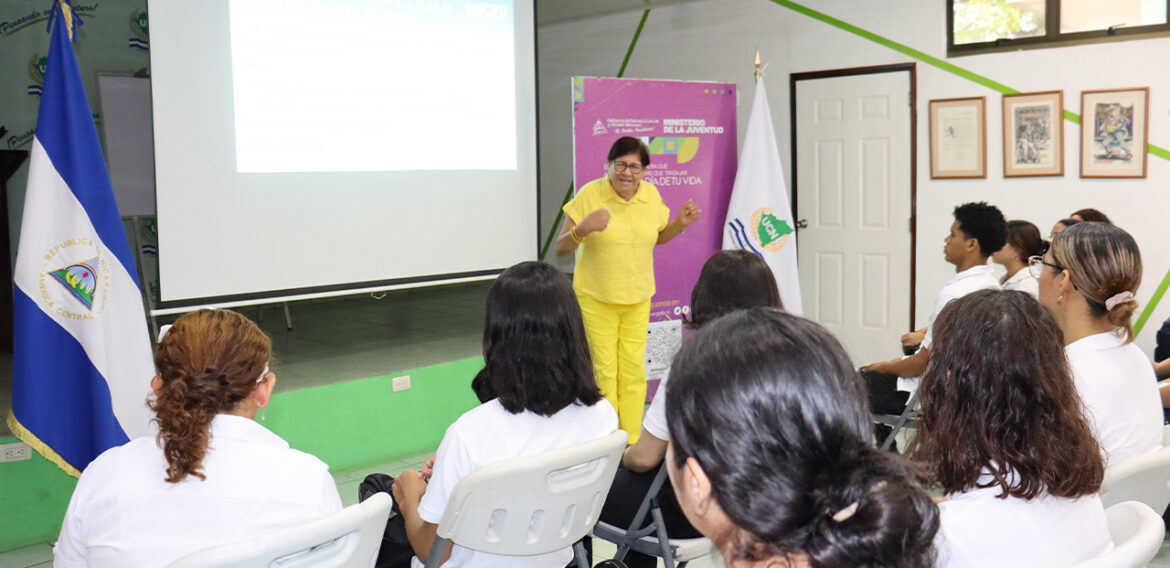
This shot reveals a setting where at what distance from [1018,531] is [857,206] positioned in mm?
4675

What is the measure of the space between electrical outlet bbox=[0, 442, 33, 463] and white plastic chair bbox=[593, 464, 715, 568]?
2.12 meters

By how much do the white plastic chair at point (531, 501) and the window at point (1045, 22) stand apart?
4.23 metres

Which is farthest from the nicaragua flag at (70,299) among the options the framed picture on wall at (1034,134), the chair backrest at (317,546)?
the framed picture on wall at (1034,134)

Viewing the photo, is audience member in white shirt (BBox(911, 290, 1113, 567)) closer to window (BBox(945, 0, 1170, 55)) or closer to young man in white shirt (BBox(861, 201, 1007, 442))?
young man in white shirt (BBox(861, 201, 1007, 442))

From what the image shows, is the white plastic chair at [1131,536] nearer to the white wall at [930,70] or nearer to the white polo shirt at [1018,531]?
the white polo shirt at [1018,531]

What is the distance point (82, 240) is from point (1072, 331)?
2870 millimetres

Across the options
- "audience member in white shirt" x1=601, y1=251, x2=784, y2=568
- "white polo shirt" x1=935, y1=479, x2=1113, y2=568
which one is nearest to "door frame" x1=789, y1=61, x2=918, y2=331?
"audience member in white shirt" x1=601, y1=251, x2=784, y2=568

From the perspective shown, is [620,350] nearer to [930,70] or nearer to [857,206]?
[857,206]

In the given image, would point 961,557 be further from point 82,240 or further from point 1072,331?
point 82,240

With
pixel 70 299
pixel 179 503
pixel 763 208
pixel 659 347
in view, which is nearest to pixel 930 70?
pixel 763 208

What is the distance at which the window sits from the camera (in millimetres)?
4703

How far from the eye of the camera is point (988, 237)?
11.7 ft

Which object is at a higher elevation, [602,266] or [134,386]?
[602,266]

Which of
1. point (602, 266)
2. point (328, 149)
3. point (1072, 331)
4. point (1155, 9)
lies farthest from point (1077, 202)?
point (328, 149)
